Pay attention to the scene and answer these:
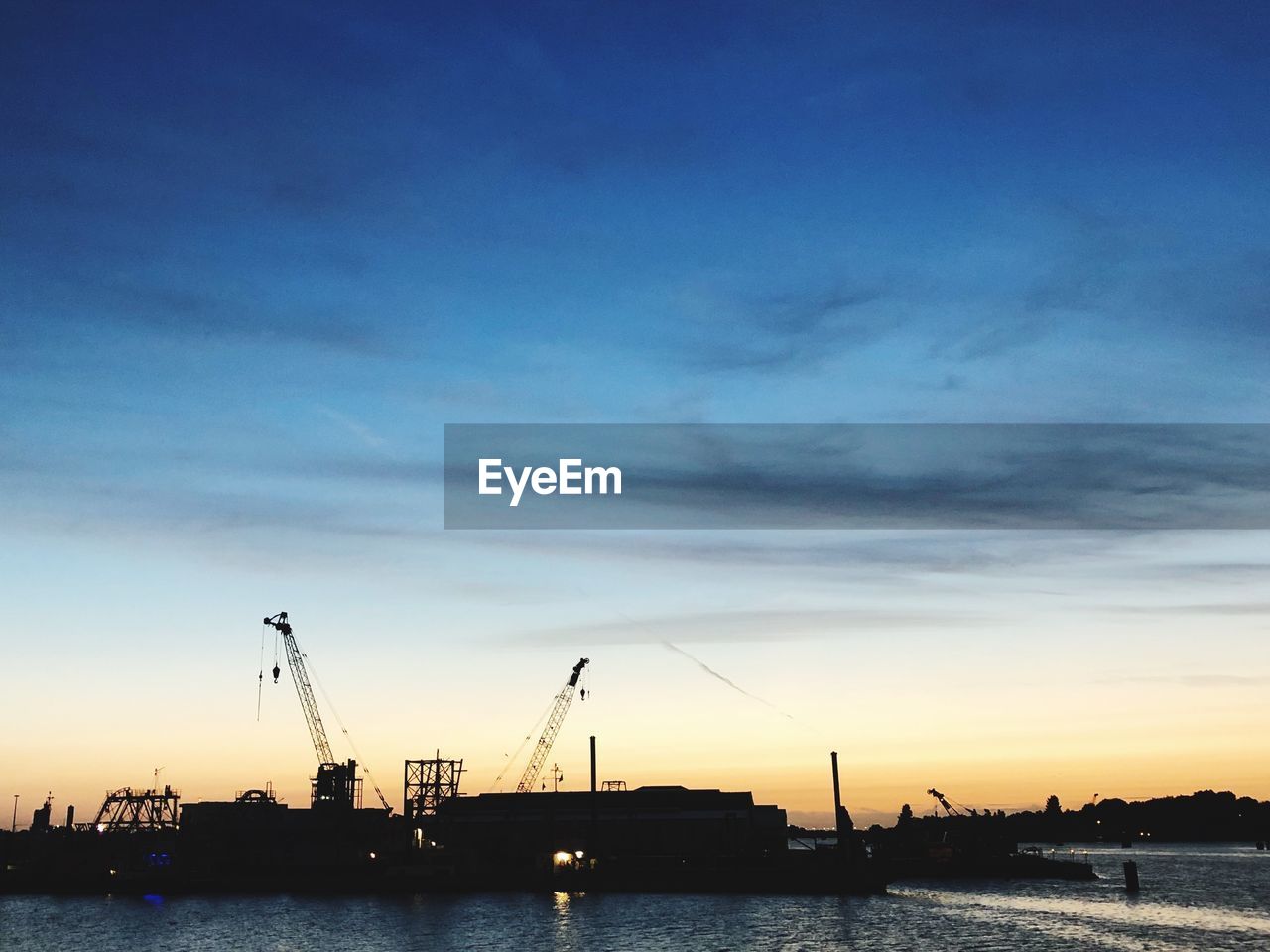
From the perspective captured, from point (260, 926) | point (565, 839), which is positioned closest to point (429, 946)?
point (260, 926)

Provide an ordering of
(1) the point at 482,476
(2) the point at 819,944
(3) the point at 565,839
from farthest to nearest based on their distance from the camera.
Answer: (3) the point at 565,839 → (2) the point at 819,944 → (1) the point at 482,476

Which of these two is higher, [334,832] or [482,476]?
[482,476]

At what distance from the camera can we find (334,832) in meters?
180

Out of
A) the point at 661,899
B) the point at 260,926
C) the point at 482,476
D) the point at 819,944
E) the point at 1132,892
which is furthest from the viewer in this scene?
the point at 1132,892

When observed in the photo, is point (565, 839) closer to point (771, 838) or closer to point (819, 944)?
point (771, 838)

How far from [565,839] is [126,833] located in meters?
79.0

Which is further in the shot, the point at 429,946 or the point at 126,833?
the point at 126,833

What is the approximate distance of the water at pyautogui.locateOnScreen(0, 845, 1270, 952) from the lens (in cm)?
10431

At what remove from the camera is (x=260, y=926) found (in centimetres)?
12350

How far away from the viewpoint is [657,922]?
116750 millimetres

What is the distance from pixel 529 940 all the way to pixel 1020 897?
7711 cm

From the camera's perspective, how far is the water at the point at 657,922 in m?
104

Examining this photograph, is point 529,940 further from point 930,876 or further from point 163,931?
point 930,876

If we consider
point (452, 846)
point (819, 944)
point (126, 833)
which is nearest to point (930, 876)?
point (452, 846)
